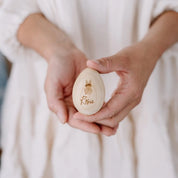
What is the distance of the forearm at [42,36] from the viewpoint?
478 millimetres

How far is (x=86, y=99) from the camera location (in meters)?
0.37

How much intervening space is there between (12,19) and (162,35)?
0.30 m

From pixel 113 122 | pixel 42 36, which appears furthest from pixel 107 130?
pixel 42 36

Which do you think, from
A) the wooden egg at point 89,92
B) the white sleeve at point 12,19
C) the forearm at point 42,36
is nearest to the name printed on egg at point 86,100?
the wooden egg at point 89,92

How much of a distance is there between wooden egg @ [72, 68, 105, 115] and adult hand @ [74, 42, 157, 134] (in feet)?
0.04

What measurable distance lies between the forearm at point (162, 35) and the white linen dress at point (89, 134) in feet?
0.06

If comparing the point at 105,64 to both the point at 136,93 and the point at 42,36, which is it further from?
the point at 42,36

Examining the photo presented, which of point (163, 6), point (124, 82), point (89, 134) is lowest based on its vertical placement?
point (89, 134)

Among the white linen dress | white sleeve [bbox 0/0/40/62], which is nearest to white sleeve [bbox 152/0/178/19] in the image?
the white linen dress

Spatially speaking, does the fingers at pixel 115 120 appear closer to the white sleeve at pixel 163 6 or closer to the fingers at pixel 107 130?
the fingers at pixel 107 130

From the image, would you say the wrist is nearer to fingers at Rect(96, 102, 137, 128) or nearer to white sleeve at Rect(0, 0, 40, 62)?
fingers at Rect(96, 102, 137, 128)

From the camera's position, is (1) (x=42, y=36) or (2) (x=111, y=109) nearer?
(2) (x=111, y=109)

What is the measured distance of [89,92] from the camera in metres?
0.36

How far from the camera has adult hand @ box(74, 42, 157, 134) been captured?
0.37 metres
